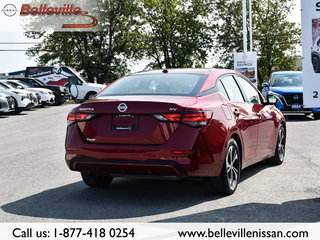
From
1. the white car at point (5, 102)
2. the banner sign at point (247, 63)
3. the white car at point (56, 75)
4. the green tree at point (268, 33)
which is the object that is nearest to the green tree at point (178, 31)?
the green tree at point (268, 33)

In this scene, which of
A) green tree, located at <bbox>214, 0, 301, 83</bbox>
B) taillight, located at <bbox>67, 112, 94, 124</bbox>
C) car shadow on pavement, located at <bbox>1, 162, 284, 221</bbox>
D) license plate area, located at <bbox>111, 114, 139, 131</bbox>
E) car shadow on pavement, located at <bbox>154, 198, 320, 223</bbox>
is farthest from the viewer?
green tree, located at <bbox>214, 0, 301, 83</bbox>

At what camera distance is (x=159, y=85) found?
6.14 metres

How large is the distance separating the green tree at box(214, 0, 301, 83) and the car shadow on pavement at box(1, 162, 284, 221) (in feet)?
185

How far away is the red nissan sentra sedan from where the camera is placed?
5.45m

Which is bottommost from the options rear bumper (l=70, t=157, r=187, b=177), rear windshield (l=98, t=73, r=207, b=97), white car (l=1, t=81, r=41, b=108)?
white car (l=1, t=81, r=41, b=108)

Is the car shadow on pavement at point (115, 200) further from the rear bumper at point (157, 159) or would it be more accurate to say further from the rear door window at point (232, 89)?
the rear door window at point (232, 89)

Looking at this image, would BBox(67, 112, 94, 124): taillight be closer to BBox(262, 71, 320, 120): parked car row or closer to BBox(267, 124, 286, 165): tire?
BBox(267, 124, 286, 165): tire

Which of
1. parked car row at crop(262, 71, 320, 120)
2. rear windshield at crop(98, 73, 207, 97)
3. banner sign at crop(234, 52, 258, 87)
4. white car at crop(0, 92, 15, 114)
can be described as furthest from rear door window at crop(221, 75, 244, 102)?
→ banner sign at crop(234, 52, 258, 87)

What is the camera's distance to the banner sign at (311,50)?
588cm

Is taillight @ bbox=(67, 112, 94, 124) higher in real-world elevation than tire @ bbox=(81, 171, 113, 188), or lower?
higher

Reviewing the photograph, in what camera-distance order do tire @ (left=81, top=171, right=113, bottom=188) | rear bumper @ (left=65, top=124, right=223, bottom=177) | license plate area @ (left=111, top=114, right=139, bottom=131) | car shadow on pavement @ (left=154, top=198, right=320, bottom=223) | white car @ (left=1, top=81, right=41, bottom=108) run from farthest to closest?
white car @ (left=1, top=81, right=41, bottom=108) → tire @ (left=81, top=171, right=113, bottom=188) → license plate area @ (left=111, top=114, right=139, bottom=131) → rear bumper @ (left=65, top=124, right=223, bottom=177) → car shadow on pavement @ (left=154, top=198, right=320, bottom=223)

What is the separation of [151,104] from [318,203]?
83.2 inches

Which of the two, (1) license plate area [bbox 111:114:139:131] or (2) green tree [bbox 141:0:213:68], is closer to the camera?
(1) license plate area [bbox 111:114:139:131]

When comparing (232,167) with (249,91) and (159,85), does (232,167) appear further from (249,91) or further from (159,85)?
(249,91)
